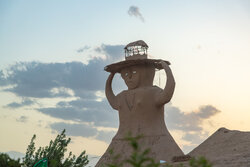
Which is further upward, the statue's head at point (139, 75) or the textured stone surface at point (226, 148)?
the statue's head at point (139, 75)

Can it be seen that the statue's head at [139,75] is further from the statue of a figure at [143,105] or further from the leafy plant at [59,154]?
the leafy plant at [59,154]

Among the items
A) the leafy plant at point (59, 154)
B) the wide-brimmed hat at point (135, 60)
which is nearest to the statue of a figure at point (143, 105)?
the wide-brimmed hat at point (135, 60)

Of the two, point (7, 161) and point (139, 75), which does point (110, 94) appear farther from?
point (7, 161)

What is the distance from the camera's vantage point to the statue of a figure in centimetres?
1894

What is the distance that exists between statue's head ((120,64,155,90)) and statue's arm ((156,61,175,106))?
1157 millimetres

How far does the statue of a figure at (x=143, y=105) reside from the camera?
746 inches

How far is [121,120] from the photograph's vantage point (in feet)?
68.0

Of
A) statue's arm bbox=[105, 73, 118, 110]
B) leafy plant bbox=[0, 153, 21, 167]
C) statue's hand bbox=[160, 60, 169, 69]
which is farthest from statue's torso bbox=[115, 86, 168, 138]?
leafy plant bbox=[0, 153, 21, 167]

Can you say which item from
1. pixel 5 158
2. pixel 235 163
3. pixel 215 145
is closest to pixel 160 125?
pixel 215 145

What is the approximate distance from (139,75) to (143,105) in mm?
1662

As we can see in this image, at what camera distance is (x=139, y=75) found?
2017cm

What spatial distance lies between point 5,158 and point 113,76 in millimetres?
11570

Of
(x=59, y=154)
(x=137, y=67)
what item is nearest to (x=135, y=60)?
(x=137, y=67)

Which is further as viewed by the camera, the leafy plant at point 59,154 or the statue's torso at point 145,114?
the statue's torso at point 145,114
